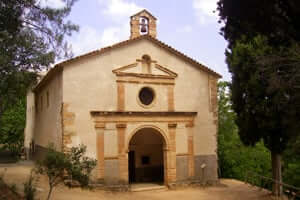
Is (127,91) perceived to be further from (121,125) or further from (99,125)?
(99,125)

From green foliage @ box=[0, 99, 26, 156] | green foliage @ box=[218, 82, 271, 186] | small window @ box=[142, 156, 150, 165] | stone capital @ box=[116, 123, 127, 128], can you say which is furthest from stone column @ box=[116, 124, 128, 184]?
green foliage @ box=[0, 99, 26, 156]

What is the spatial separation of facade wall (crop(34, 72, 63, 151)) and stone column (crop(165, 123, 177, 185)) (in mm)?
5414

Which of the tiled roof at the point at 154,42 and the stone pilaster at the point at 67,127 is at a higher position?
the tiled roof at the point at 154,42

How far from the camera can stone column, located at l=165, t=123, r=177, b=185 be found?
54.3 feet

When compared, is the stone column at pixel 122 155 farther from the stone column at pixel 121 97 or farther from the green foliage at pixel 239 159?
the green foliage at pixel 239 159

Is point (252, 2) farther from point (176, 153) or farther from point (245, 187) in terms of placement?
point (245, 187)

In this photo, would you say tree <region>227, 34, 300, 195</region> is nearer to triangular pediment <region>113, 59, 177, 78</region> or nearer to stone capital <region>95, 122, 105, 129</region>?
triangular pediment <region>113, 59, 177, 78</region>

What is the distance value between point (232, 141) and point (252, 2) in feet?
47.7

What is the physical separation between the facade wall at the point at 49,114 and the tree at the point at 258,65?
26.1 feet

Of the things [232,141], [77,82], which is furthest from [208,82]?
[232,141]

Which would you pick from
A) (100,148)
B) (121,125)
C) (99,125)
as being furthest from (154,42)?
(100,148)

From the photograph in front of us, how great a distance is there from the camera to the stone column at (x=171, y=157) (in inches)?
652

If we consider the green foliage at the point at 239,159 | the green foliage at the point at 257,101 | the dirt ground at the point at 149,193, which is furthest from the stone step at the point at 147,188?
the green foliage at the point at 239,159

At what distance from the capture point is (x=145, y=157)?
19.5m
